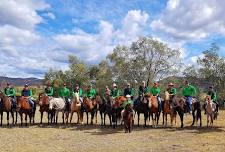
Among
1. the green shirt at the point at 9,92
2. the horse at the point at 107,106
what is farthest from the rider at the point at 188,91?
the green shirt at the point at 9,92

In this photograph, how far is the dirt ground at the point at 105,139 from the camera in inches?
598

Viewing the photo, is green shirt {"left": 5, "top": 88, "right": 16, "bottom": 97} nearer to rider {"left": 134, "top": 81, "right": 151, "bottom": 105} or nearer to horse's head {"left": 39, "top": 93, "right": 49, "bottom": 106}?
horse's head {"left": 39, "top": 93, "right": 49, "bottom": 106}

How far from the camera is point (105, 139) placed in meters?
17.7

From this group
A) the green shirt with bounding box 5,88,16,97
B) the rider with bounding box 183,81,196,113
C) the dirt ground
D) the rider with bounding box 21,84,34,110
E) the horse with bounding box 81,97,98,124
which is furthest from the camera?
the green shirt with bounding box 5,88,16,97

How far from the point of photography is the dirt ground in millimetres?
15188

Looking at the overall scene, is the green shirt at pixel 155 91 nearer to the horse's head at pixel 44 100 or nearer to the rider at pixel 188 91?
the rider at pixel 188 91

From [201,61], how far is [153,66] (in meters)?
7.04

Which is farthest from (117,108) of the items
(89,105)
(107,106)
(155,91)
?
(155,91)

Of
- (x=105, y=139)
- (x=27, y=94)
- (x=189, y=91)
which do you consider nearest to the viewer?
(x=105, y=139)

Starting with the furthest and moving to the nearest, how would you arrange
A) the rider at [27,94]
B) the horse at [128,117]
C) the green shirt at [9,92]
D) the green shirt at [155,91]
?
the green shirt at [9,92] → the rider at [27,94] → the green shirt at [155,91] → the horse at [128,117]

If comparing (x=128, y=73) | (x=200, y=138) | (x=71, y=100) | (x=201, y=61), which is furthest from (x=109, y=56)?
(x=200, y=138)

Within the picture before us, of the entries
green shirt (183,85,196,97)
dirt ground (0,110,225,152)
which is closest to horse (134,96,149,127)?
dirt ground (0,110,225,152)

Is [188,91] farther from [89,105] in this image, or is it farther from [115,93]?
[89,105]

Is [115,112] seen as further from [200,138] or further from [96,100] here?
[200,138]
